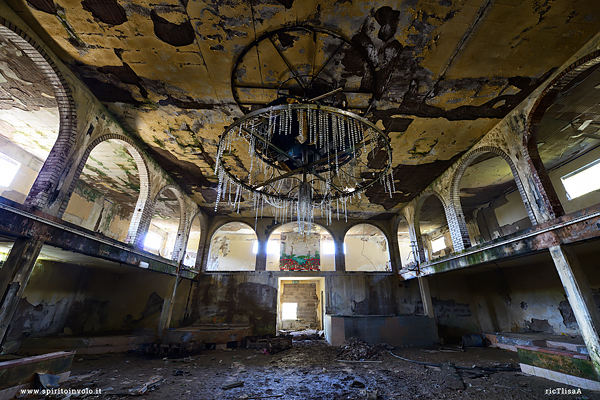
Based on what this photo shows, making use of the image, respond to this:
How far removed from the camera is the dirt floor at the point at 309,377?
12.7 feet

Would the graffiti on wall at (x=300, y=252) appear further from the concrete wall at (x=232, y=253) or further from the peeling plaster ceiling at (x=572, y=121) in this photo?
the peeling plaster ceiling at (x=572, y=121)

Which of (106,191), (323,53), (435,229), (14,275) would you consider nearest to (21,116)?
(106,191)

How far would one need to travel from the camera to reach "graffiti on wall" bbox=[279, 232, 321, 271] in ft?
50.5

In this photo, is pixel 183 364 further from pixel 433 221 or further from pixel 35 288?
pixel 433 221

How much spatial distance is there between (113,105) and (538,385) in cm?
963

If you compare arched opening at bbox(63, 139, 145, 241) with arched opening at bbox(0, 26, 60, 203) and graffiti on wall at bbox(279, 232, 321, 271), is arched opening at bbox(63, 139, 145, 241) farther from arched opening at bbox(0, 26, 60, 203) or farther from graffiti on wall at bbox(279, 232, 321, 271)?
graffiti on wall at bbox(279, 232, 321, 271)

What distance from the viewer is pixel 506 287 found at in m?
9.21

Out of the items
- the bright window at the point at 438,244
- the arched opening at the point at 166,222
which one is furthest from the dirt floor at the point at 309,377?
the bright window at the point at 438,244

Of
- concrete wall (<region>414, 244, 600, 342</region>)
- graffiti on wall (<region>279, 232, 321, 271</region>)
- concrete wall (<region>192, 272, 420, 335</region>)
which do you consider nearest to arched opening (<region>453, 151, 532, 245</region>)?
concrete wall (<region>414, 244, 600, 342</region>)

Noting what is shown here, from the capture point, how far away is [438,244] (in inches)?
570

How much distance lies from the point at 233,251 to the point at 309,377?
546 inches

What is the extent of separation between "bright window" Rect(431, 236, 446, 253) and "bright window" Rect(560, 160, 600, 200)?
6.78 m

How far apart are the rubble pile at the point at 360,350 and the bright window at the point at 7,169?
36.7ft

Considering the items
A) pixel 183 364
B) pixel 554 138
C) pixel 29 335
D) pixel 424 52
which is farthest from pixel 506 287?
pixel 29 335
